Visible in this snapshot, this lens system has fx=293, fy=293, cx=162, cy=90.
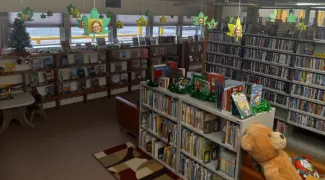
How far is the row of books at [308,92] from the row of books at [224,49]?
1.66 metres

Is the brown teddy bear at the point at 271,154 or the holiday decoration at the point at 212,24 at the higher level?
the holiday decoration at the point at 212,24

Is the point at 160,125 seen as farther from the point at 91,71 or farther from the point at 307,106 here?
the point at 91,71

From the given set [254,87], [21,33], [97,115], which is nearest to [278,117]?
[254,87]

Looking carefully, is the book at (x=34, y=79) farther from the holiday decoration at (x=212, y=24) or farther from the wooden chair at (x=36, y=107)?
the holiday decoration at (x=212, y=24)

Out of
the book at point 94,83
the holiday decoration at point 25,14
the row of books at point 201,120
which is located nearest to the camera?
the row of books at point 201,120

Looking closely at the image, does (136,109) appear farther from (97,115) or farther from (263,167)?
(263,167)

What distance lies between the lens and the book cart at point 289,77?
5.44 meters

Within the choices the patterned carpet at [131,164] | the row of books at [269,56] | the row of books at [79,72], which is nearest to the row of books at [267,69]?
the row of books at [269,56]

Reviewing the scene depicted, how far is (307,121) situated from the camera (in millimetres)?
5668

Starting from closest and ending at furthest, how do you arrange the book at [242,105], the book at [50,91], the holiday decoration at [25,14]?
the book at [242,105] < the holiday decoration at [25,14] < the book at [50,91]

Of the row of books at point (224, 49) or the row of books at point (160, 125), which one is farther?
the row of books at point (224, 49)

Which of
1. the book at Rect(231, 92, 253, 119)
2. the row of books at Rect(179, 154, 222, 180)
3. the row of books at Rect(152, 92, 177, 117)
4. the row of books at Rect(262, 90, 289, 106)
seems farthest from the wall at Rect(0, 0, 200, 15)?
the book at Rect(231, 92, 253, 119)

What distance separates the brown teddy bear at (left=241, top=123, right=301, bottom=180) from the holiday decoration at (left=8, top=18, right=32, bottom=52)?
510 centimetres

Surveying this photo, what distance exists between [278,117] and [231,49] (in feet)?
6.52
